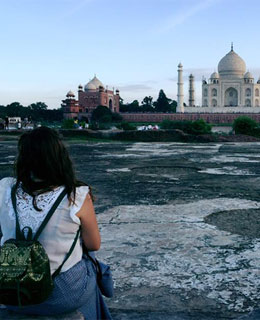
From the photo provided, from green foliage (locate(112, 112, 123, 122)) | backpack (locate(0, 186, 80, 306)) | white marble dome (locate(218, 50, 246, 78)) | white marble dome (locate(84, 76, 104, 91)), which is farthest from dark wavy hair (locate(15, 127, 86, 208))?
white marble dome (locate(218, 50, 246, 78))

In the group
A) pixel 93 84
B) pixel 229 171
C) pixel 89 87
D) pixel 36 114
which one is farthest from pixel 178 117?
pixel 229 171

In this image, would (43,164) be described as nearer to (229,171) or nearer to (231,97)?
(229,171)

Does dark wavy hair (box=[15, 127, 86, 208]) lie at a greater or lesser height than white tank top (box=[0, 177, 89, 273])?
greater

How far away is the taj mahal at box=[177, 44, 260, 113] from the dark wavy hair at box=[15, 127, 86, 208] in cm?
5539

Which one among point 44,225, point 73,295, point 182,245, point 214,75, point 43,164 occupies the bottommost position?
point 182,245

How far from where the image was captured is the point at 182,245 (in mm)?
2691

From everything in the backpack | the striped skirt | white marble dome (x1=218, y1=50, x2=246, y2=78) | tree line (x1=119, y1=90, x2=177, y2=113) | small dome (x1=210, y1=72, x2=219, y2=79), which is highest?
white marble dome (x1=218, y1=50, x2=246, y2=78)

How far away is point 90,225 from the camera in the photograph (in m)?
1.48

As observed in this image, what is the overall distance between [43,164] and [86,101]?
53.8m

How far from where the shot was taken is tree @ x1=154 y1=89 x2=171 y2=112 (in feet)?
212

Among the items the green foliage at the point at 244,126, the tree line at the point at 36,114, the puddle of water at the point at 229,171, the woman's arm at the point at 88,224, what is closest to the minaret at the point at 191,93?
the tree line at the point at 36,114

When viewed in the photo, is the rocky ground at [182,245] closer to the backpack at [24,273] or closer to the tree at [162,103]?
the backpack at [24,273]

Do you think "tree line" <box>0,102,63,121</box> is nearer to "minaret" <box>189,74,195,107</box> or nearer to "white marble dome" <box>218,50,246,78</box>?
"minaret" <box>189,74,195,107</box>

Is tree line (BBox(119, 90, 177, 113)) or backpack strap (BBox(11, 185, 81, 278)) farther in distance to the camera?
tree line (BBox(119, 90, 177, 113))
